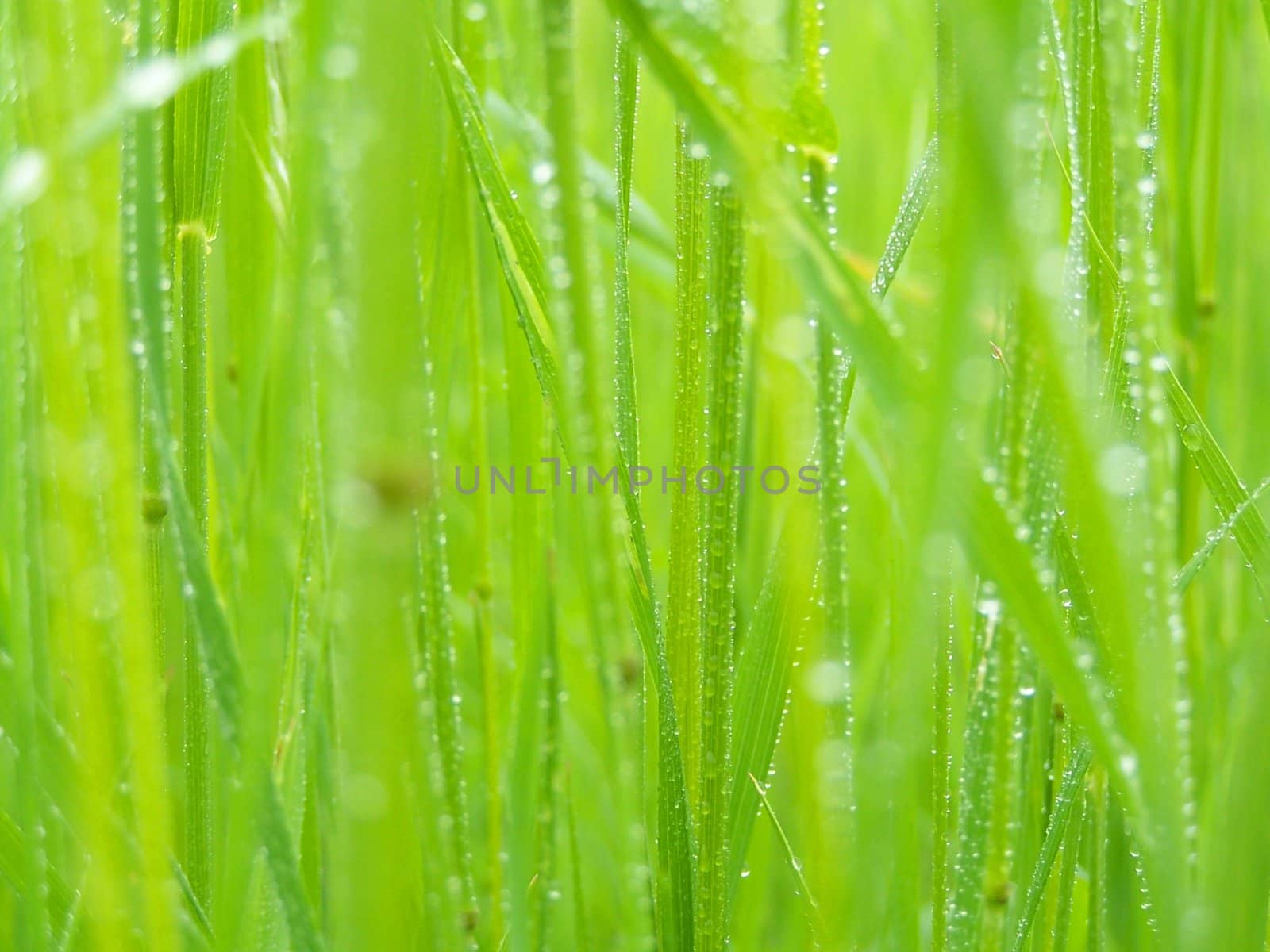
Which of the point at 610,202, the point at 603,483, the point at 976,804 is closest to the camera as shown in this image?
the point at 603,483

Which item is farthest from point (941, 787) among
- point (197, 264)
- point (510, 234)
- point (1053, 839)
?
point (197, 264)

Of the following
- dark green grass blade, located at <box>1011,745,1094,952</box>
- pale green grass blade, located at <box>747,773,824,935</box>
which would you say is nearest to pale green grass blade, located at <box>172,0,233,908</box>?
pale green grass blade, located at <box>747,773,824,935</box>

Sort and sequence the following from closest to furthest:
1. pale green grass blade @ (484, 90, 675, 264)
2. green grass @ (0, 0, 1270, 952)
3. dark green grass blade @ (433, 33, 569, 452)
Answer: green grass @ (0, 0, 1270, 952) → dark green grass blade @ (433, 33, 569, 452) → pale green grass blade @ (484, 90, 675, 264)

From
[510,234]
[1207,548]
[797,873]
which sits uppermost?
[510,234]

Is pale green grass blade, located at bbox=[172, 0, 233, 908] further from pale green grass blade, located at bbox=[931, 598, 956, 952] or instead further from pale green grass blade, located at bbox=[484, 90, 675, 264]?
pale green grass blade, located at bbox=[931, 598, 956, 952]

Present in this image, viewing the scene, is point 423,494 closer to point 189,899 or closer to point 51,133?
point 51,133

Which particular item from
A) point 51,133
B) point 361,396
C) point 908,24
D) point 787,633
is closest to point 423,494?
point 361,396

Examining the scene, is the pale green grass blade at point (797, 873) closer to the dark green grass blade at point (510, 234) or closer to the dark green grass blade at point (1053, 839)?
the dark green grass blade at point (1053, 839)

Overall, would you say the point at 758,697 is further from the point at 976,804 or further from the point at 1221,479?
the point at 1221,479
